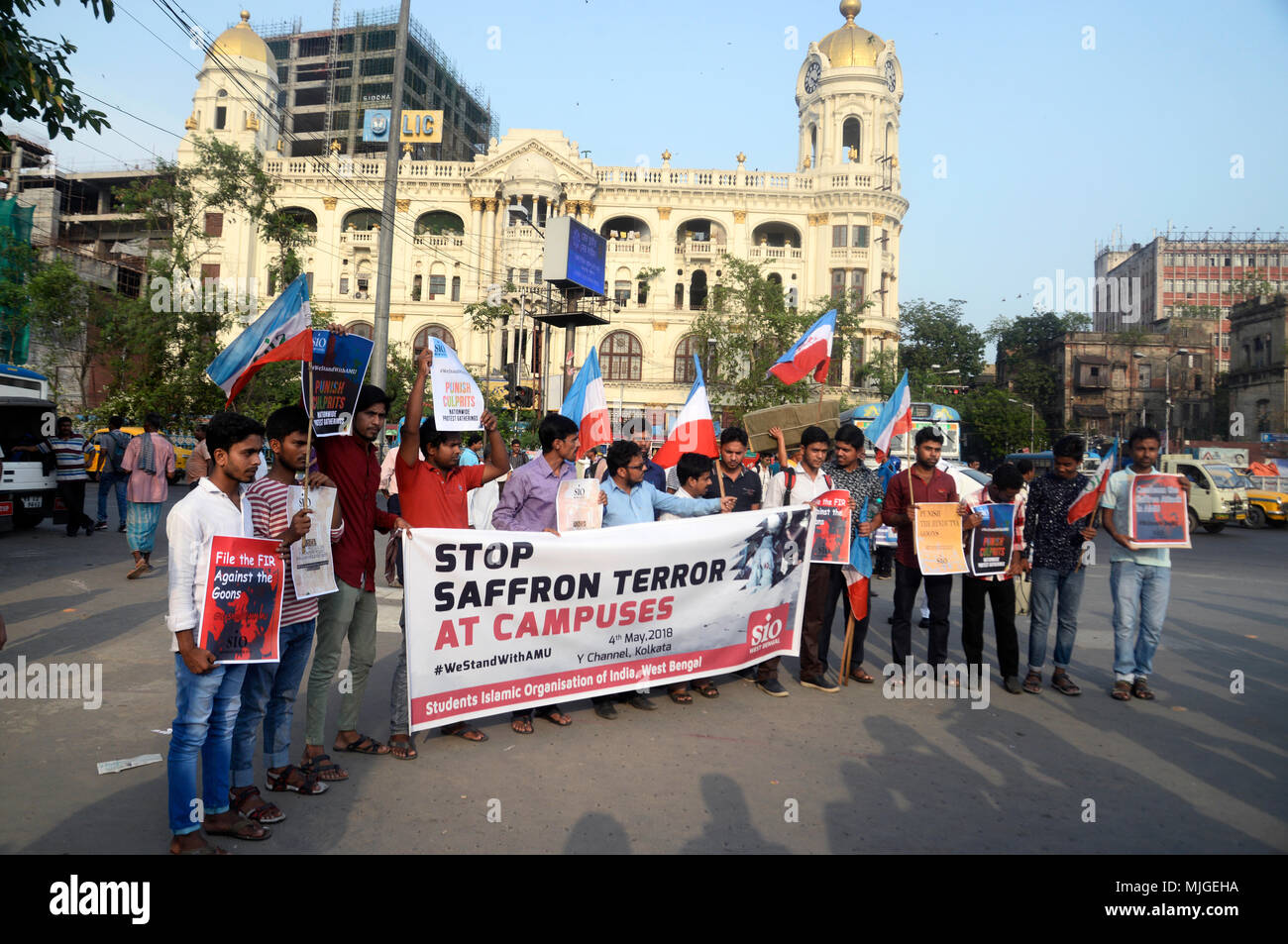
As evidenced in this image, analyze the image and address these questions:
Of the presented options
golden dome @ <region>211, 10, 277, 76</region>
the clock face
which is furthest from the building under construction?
the clock face

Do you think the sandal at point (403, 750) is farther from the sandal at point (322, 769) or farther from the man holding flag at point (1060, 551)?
the man holding flag at point (1060, 551)

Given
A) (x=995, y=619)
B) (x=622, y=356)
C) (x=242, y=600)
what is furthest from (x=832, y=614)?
(x=622, y=356)

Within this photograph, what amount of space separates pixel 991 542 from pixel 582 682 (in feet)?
11.4

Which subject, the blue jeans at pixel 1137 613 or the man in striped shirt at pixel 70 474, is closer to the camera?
the blue jeans at pixel 1137 613

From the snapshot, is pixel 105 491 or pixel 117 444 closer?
pixel 117 444

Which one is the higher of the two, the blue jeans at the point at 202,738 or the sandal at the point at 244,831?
the blue jeans at the point at 202,738

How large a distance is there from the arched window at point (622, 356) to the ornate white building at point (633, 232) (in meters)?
0.09

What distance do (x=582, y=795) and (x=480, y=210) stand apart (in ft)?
177

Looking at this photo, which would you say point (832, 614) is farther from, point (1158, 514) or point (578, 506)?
point (1158, 514)

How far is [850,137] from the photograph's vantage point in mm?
56656

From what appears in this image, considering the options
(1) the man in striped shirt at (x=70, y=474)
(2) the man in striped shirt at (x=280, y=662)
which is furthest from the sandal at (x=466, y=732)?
(1) the man in striped shirt at (x=70, y=474)

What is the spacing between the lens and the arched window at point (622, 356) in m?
52.9

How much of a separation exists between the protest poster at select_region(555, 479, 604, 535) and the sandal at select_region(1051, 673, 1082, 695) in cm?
392
